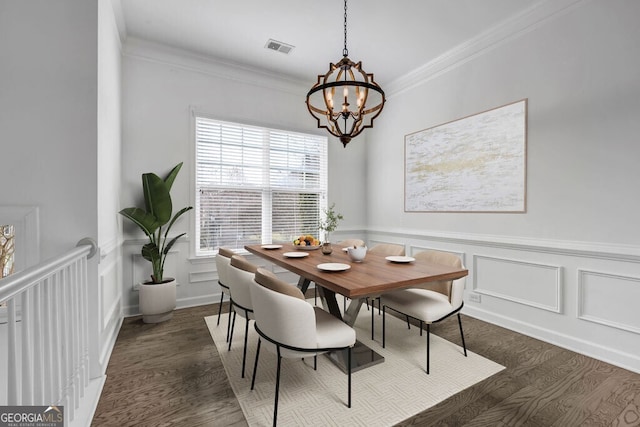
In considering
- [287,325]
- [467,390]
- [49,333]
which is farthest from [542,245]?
[49,333]

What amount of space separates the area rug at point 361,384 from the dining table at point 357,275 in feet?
0.53

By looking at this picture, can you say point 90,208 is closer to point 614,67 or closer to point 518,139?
point 518,139

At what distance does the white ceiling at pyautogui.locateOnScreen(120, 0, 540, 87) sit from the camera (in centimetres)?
280

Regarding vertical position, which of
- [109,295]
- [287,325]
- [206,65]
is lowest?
[109,295]

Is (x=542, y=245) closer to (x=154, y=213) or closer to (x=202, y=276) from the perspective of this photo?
(x=202, y=276)

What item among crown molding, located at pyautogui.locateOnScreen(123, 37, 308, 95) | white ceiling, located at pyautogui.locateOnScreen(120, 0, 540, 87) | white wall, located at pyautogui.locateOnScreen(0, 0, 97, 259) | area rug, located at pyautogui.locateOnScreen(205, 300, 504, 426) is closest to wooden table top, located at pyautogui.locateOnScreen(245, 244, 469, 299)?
area rug, located at pyautogui.locateOnScreen(205, 300, 504, 426)

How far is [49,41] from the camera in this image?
74.9 inches

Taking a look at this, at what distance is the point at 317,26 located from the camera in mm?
3121

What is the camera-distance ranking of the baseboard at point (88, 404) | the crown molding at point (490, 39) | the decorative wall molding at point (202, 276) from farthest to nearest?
the decorative wall molding at point (202, 276) → the crown molding at point (490, 39) → the baseboard at point (88, 404)

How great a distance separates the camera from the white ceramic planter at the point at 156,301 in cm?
305

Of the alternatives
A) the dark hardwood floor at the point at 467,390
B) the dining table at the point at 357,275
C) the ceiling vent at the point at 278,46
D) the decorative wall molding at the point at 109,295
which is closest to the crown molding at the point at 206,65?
the ceiling vent at the point at 278,46

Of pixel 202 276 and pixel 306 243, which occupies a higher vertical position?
pixel 306 243

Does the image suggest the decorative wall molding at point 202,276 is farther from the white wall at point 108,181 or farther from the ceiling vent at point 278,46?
the ceiling vent at point 278,46

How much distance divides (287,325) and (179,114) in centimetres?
318
